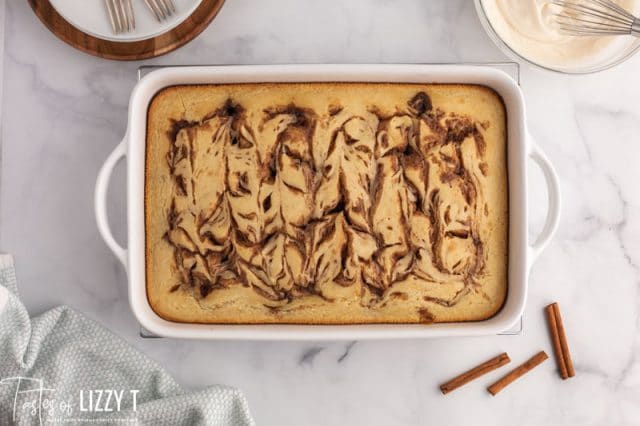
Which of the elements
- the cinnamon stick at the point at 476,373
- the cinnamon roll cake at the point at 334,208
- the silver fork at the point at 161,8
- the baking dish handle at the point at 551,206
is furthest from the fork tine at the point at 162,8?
the cinnamon stick at the point at 476,373

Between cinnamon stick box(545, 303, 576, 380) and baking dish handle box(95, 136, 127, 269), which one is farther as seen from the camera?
cinnamon stick box(545, 303, 576, 380)

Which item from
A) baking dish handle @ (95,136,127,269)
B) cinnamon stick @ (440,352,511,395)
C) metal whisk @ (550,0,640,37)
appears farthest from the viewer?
cinnamon stick @ (440,352,511,395)

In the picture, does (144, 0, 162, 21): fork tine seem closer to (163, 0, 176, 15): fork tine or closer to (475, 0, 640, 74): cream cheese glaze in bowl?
(163, 0, 176, 15): fork tine

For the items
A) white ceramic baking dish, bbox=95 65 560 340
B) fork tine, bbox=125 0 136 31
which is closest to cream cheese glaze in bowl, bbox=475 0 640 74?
white ceramic baking dish, bbox=95 65 560 340

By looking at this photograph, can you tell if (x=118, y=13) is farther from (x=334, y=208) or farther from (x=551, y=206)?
(x=551, y=206)

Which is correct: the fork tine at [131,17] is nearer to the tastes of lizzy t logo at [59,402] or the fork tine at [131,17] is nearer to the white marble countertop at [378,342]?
the white marble countertop at [378,342]

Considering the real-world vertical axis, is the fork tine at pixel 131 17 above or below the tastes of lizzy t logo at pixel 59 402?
above

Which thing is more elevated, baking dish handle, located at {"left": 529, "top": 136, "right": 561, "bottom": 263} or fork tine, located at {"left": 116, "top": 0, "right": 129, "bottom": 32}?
fork tine, located at {"left": 116, "top": 0, "right": 129, "bottom": 32}
